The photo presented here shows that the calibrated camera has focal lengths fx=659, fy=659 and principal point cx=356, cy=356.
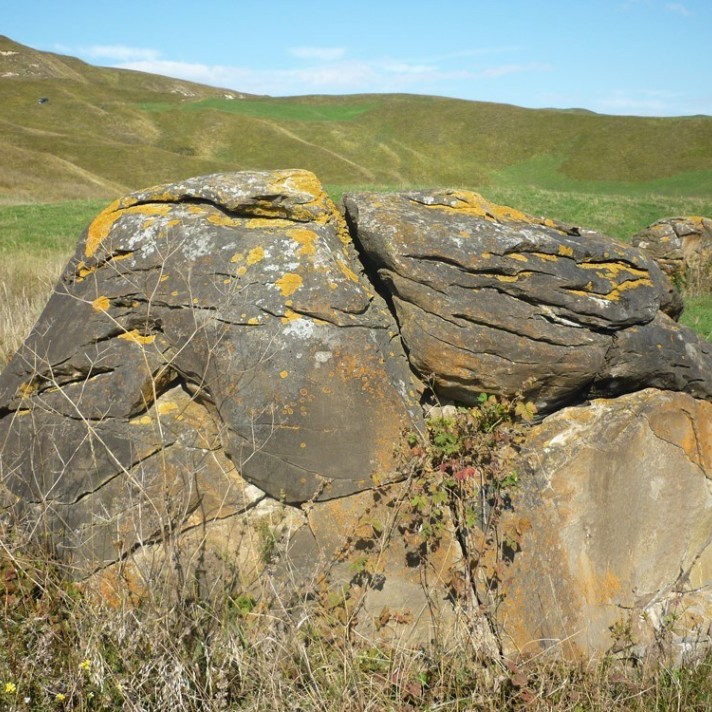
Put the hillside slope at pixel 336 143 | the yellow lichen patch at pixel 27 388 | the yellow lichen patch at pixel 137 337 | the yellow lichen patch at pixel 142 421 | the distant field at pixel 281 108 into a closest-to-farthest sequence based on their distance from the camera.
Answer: the yellow lichen patch at pixel 142 421, the yellow lichen patch at pixel 137 337, the yellow lichen patch at pixel 27 388, the hillside slope at pixel 336 143, the distant field at pixel 281 108

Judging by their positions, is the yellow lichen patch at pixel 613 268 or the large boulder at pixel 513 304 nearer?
the large boulder at pixel 513 304

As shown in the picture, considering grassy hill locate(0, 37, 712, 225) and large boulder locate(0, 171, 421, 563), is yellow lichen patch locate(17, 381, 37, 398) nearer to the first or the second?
large boulder locate(0, 171, 421, 563)

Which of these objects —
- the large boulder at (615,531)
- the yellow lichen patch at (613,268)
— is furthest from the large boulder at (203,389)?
the yellow lichen patch at (613,268)

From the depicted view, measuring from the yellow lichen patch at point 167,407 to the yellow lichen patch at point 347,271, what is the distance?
4.64 ft

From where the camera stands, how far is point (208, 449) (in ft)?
13.6

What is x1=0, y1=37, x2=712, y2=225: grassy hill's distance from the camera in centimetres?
4894

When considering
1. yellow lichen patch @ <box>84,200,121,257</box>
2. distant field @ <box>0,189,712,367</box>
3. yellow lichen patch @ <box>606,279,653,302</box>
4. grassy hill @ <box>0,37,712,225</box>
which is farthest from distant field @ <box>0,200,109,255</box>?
yellow lichen patch @ <box>606,279,653,302</box>

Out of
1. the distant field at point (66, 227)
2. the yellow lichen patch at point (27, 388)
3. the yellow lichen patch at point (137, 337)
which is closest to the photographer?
the yellow lichen patch at point (137, 337)

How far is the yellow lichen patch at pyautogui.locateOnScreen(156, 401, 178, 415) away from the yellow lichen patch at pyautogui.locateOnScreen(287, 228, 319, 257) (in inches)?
50.9

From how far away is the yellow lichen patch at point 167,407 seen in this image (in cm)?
424

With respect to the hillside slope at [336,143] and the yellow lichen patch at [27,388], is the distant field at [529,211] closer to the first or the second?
the yellow lichen patch at [27,388]

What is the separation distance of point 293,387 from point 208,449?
68cm

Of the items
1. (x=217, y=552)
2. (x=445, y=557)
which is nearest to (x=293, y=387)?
(x=217, y=552)

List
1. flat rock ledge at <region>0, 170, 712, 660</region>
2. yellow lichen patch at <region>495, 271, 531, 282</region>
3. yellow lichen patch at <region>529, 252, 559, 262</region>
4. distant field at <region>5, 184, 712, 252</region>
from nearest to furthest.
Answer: flat rock ledge at <region>0, 170, 712, 660</region> → yellow lichen patch at <region>495, 271, 531, 282</region> → yellow lichen patch at <region>529, 252, 559, 262</region> → distant field at <region>5, 184, 712, 252</region>
